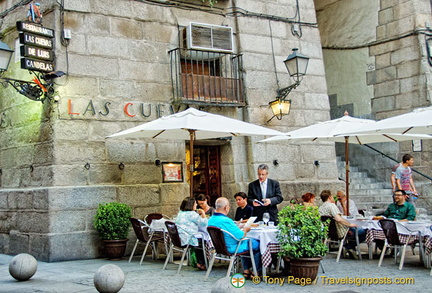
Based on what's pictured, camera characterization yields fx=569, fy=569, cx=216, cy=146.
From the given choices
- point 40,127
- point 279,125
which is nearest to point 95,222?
point 40,127

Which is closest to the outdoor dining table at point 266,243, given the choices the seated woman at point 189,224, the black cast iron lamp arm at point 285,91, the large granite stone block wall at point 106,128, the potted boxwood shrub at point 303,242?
the potted boxwood shrub at point 303,242

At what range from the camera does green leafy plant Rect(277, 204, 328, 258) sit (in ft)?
23.2

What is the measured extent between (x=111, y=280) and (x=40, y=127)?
4.62 meters

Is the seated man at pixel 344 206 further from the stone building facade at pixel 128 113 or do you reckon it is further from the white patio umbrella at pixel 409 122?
the white patio umbrella at pixel 409 122

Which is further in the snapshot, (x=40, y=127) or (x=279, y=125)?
(x=279, y=125)

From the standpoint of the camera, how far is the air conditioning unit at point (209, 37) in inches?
442

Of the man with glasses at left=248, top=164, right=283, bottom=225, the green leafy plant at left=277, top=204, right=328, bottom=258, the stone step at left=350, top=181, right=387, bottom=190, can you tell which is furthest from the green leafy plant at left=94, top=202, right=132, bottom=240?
the stone step at left=350, top=181, right=387, bottom=190

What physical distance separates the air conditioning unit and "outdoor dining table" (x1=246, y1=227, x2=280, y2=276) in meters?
4.92

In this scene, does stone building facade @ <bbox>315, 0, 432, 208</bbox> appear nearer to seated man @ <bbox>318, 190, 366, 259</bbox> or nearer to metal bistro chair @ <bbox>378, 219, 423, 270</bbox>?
seated man @ <bbox>318, 190, 366, 259</bbox>

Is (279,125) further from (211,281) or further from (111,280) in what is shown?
(111,280)

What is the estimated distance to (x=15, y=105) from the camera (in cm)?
1095

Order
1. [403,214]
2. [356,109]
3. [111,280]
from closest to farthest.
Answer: [111,280] < [403,214] < [356,109]

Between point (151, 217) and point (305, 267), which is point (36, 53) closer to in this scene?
point (151, 217)

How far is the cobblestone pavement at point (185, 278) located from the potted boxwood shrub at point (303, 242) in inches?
9.1
